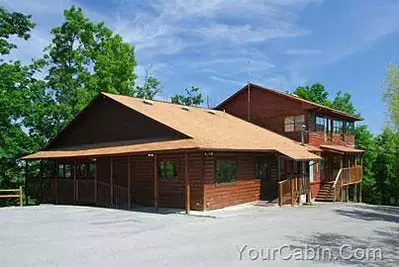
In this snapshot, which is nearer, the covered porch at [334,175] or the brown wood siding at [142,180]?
the brown wood siding at [142,180]

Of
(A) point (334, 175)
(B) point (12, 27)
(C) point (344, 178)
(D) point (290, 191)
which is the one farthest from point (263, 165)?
(B) point (12, 27)

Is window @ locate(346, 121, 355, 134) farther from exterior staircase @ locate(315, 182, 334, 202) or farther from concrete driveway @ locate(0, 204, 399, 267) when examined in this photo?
concrete driveway @ locate(0, 204, 399, 267)

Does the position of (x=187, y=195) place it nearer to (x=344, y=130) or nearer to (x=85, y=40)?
(x=344, y=130)

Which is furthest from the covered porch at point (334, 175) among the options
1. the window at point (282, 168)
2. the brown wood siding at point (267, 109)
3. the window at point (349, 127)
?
the window at point (282, 168)

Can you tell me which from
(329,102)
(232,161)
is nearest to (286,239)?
(232,161)

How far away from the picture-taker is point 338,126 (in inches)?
1272

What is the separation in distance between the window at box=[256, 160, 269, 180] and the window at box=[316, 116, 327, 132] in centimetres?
746

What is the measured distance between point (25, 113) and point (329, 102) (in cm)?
3813

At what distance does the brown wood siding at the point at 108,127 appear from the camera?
803 inches

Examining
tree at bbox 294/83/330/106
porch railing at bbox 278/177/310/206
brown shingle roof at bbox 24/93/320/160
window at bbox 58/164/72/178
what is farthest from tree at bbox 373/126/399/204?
window at bbox 58/164/72/178

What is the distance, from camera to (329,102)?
5450 centimetres

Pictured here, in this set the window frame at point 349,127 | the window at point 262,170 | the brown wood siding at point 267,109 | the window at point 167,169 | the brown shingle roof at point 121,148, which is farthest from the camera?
the window frame at point 349,127

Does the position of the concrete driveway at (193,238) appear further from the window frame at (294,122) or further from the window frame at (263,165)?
the window frame at (294,122)

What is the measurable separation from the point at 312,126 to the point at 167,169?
1251 cm
